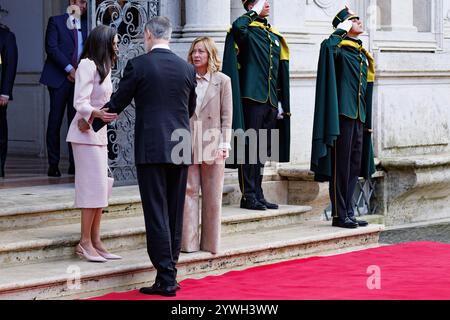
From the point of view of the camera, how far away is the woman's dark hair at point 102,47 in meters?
8.94

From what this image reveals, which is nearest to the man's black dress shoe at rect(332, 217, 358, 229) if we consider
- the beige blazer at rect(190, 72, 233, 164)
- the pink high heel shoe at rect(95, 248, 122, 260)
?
the beige blazer at rect(190, 72, 233, 164)

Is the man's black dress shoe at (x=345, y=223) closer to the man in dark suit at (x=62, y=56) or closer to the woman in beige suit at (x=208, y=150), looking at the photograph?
the woman in beige suit at (x=208, y=150)

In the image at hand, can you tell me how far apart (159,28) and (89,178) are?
1.21 meters

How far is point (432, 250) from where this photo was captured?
10.9 metres

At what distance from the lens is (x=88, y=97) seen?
348 inches

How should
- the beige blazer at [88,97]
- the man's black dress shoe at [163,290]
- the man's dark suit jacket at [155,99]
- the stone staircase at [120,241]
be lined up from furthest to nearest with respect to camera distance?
the beige blazer at [88,97]
the stone staircase at [120,241]
the man's black dress shoe at [163,290]
the man's dark suit jacket at [155,99]

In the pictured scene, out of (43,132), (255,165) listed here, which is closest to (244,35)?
(255,165)

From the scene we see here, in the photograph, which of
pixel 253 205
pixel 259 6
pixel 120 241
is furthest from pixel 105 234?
pixel 259 6

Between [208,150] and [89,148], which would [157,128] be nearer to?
[89,148]

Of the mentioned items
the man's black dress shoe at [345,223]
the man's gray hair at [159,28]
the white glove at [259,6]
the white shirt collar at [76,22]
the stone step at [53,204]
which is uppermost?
the white glove at [259,6]

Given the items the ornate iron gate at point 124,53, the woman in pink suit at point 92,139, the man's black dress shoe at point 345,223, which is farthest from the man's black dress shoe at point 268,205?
the woman in pink suit at point 92,139

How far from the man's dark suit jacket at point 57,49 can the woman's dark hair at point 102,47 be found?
10.5 feet

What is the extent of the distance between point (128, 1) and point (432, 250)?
3.58m

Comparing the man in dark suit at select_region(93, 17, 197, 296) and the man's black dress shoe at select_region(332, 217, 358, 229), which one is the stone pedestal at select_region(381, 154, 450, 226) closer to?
the man's black dress shoe at select_region(332, 217, 358, 229)
